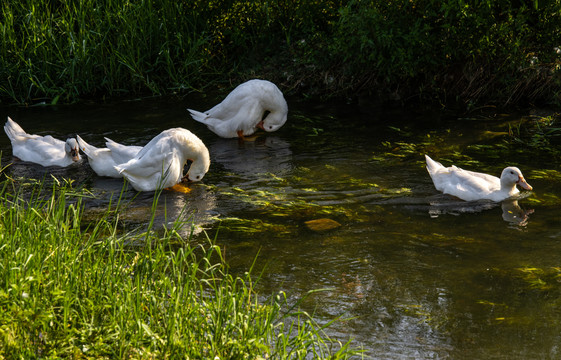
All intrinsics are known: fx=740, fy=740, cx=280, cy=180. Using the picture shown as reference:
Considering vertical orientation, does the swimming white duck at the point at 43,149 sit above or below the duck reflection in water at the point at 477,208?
above

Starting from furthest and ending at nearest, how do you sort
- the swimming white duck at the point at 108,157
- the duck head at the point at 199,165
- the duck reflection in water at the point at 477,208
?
the swimming white duck at the point at 108,157, the duck head at the point at 199,165, the duck reflection in water at the point at 477,208

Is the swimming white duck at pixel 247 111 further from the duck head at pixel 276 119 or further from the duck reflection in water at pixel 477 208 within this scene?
the duck reflection in water at pixel 477 208

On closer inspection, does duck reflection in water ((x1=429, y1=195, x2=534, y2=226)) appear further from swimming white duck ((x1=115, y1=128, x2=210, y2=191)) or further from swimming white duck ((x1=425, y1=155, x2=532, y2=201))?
swimming white duck ((x1=115, y1=128, x2=210, y2=191))

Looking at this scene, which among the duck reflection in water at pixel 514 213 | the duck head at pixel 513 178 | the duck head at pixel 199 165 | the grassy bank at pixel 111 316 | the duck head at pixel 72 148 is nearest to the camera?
the grassy bank at pixel 111 316

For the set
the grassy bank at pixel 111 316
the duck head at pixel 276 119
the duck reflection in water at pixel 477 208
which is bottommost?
the duck reflection in water at pixel 477 208

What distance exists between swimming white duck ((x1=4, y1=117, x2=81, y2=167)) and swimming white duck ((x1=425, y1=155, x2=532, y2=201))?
12.4 ft

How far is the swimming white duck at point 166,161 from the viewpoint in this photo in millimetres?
6816

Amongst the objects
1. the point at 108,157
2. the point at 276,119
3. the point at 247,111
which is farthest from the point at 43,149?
the point at 276,119

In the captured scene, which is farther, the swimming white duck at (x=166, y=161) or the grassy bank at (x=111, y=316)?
the swimming white duck at (x=166, y=161)

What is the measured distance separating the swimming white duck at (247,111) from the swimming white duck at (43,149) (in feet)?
5.25

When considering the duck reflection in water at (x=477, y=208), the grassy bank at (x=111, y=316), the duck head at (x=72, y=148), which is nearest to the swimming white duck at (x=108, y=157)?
the duck head at (x=72, y=148)

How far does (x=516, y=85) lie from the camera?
916 cm

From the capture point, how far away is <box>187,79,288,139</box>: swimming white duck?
8.62 metres

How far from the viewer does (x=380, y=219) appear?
598cm
